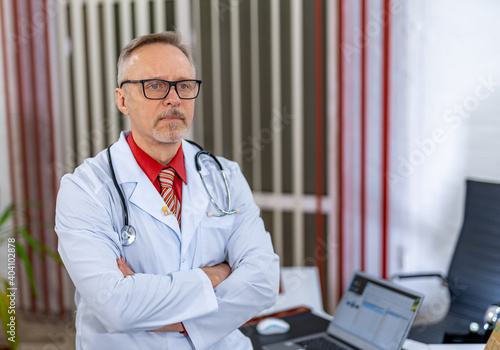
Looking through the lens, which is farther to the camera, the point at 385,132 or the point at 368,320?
the point at 385,132

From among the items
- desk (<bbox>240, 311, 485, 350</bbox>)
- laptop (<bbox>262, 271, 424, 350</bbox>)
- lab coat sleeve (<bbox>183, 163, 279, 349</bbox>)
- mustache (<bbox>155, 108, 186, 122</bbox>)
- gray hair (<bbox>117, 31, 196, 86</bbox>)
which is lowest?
desk (<bbox>240, 311, 485, 350</bbox>)

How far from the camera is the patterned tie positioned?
1.59m

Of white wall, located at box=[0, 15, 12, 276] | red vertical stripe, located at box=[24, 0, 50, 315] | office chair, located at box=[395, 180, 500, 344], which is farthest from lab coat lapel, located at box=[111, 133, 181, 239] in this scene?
white wall, located at box=[0, 15, 12, 276]

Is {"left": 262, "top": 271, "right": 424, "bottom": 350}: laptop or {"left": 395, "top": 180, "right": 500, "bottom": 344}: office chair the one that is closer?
{"left": 262, "top": 271, "right": 424, "bottom": 350}: laptop

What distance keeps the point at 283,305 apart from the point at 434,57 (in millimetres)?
1618

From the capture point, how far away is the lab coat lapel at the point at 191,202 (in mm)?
1552

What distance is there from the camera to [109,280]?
1.37m

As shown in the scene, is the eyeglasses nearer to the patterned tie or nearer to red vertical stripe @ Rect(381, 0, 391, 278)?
the patterned tie

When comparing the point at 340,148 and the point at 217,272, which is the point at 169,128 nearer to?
the point at 217,272

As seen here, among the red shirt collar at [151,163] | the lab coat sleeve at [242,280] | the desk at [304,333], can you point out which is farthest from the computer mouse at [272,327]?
the red shirt collar at [151,163]

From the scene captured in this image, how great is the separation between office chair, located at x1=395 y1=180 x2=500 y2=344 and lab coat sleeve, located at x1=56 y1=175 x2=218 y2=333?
138 centimetres

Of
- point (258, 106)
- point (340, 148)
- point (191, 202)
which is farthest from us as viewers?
point (258, 106)

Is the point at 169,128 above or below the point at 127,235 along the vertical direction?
above

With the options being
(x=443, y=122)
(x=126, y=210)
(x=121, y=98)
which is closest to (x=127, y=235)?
(x=126, y=210)
